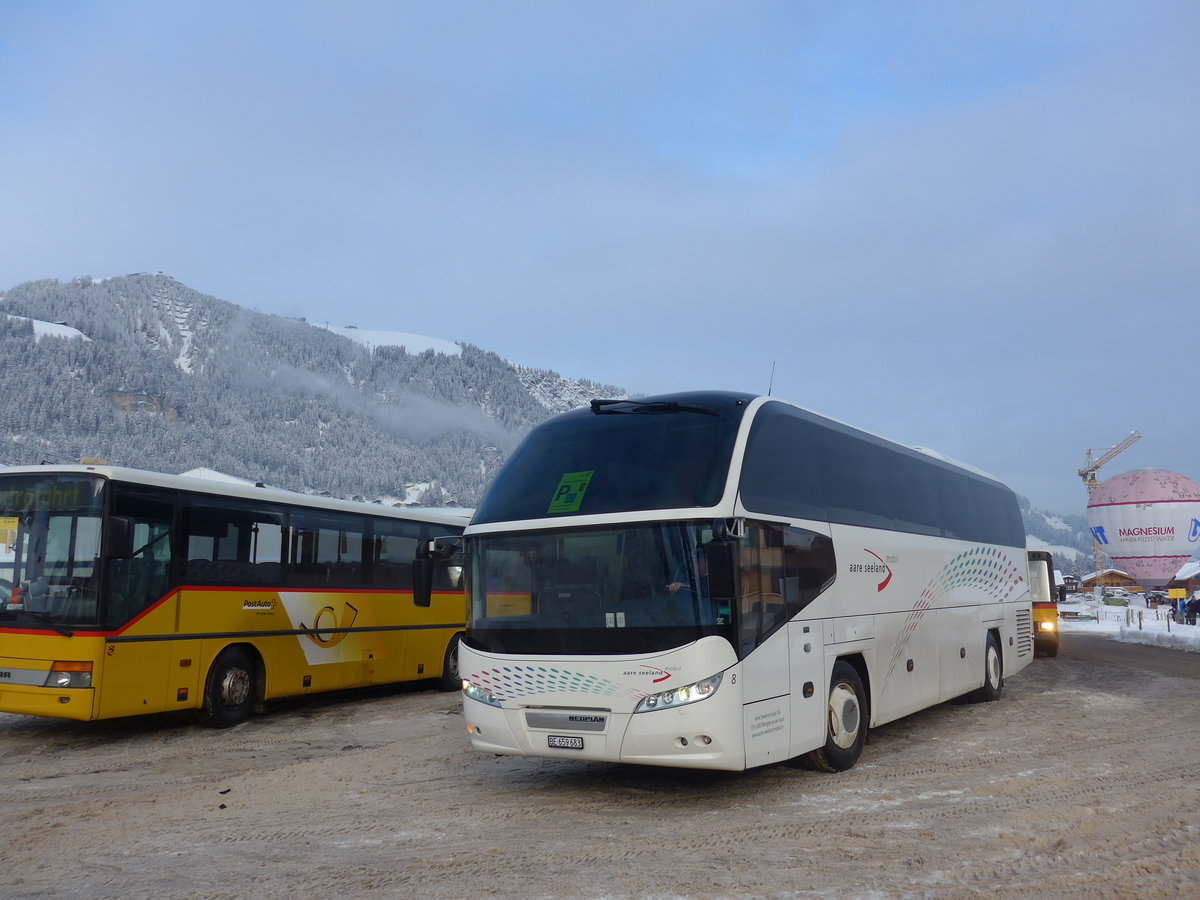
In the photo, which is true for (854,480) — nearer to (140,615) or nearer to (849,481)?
(849,481)

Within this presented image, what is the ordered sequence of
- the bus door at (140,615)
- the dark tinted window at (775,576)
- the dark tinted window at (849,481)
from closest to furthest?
the dark tinted window at (775,576) < the dark tinted window at (849,481) < the bus door at (140,615)

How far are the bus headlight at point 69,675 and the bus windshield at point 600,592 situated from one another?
4.57 metres

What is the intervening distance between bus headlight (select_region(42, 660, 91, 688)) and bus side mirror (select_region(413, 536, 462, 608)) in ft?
12.2

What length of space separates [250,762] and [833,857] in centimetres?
618

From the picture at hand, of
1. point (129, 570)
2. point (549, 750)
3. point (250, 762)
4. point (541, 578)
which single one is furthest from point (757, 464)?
point (129, 570)

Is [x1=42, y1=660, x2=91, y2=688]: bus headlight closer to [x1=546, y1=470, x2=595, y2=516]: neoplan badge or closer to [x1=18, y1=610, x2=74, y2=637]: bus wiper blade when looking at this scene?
[x1=18, y1=610, x2=74, y2=637]: bus wiper blade

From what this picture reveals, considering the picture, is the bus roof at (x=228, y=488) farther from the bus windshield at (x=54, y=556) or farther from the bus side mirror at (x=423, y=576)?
the bus side mirror at (x=423, y=576)

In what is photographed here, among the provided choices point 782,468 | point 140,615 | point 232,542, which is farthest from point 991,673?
point 140,615

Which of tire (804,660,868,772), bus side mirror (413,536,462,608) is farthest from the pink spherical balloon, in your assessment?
bus side mirror (413,536,462,608)

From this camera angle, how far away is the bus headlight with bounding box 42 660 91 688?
389 inches

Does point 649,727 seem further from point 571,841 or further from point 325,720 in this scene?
point 325,720

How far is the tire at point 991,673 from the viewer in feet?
44.0

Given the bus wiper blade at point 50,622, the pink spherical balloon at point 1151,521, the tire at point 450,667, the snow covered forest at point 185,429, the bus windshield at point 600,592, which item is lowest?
the tire at point 450,667

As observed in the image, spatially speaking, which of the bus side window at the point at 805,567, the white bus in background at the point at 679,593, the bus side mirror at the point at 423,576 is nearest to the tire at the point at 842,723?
the white bus in background at the point at 679,593
